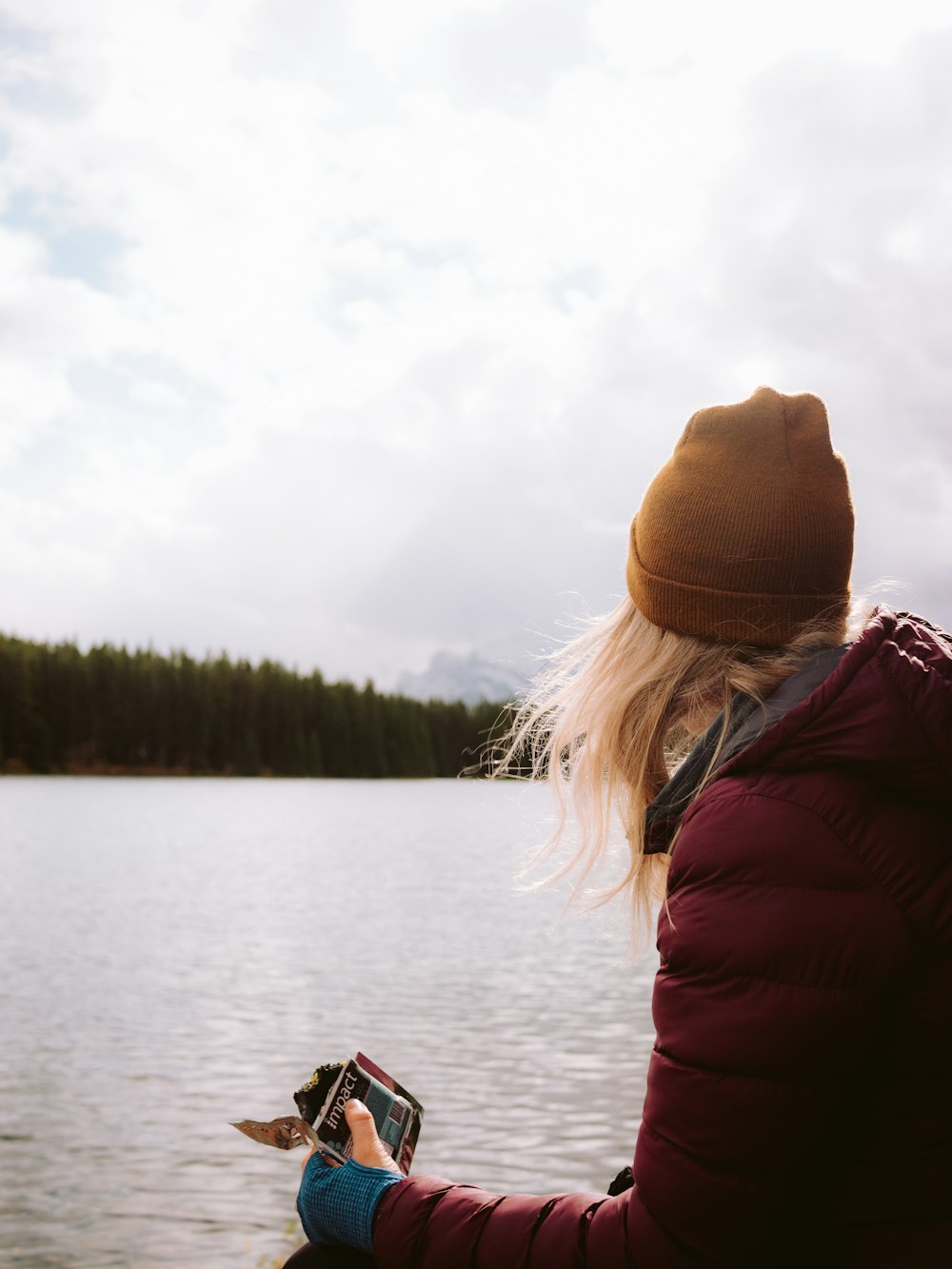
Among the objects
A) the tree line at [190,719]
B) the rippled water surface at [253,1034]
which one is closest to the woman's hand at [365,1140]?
the rippled water surface at [253,1034]

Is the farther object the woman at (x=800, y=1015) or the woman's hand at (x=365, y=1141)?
the woman's hand at (x=365, y=1141)

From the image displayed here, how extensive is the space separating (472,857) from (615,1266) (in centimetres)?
3287

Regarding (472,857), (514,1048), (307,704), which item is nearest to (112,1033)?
(514,1048)

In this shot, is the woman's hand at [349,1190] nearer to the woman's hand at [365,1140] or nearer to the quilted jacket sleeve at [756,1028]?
the woman's hand at [365,1140]

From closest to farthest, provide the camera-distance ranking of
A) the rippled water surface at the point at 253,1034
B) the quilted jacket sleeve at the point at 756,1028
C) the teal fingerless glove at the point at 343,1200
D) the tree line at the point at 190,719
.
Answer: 1. the quilted jacket sleeve at the point at 756,1028
2. the teal fingerless glove at the point at 343,1200
3. the rippled water surface at the point at 253,1034
4. the tree line at the point at 190,719

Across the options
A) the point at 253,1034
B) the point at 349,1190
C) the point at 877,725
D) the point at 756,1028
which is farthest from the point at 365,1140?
the point at 253,1034

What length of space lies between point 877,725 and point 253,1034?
38.5 ft

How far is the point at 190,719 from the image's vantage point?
Answer: 104875 mm

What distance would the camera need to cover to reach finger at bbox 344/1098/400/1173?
2.24 m

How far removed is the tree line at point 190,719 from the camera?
321 ft

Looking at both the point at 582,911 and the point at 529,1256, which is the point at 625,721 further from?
the point at 529,1256

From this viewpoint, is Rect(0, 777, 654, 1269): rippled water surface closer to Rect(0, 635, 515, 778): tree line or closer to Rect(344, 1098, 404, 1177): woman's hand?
Rect(344, 1098, 404, 1177): woman's hand

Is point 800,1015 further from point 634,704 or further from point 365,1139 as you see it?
point 365,1139

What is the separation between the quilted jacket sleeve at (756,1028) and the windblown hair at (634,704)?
0.30 m
